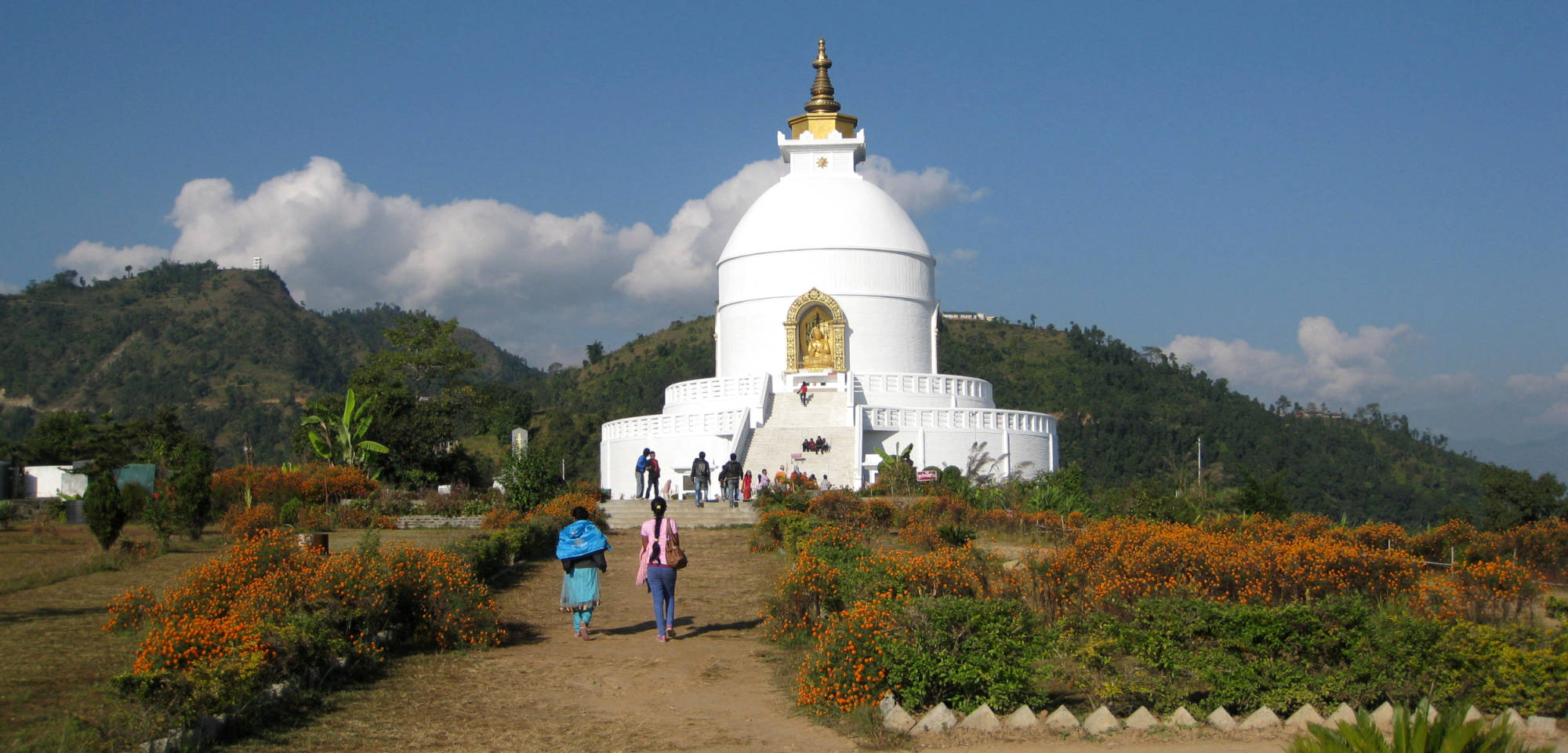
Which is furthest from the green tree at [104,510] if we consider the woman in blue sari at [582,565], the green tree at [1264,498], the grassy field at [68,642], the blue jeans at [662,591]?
the green tree at [1264,498]

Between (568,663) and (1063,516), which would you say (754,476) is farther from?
(568,663)

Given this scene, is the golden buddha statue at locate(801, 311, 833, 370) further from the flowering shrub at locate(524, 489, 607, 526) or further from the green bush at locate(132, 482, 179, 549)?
the green bush at locate(132, 482, 179, 549)

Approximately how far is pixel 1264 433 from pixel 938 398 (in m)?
42.8

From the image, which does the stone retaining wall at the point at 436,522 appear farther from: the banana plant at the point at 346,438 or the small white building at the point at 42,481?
the small white building at the point at 42,481

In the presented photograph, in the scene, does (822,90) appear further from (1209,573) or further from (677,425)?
(1209,573)

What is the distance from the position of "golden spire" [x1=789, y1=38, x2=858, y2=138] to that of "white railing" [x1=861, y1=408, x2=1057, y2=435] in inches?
444

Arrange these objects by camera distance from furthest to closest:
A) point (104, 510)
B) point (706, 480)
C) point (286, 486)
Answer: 1. point (706, 480)
2. point (286, 486)
3. point (104, 510)

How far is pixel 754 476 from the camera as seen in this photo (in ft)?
92.8

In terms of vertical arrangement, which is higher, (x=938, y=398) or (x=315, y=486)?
(x=938, y=398)

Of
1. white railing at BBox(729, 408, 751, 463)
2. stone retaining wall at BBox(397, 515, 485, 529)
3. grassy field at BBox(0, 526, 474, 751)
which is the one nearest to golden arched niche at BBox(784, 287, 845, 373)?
white railing at BBox(729, 408, 751, 463)

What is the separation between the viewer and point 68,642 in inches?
364

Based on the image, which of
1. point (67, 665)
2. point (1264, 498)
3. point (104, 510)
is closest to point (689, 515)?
point (104, 510)

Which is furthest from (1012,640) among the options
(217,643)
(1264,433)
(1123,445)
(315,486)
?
(1264,433)

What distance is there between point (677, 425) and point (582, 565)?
66.8ft
